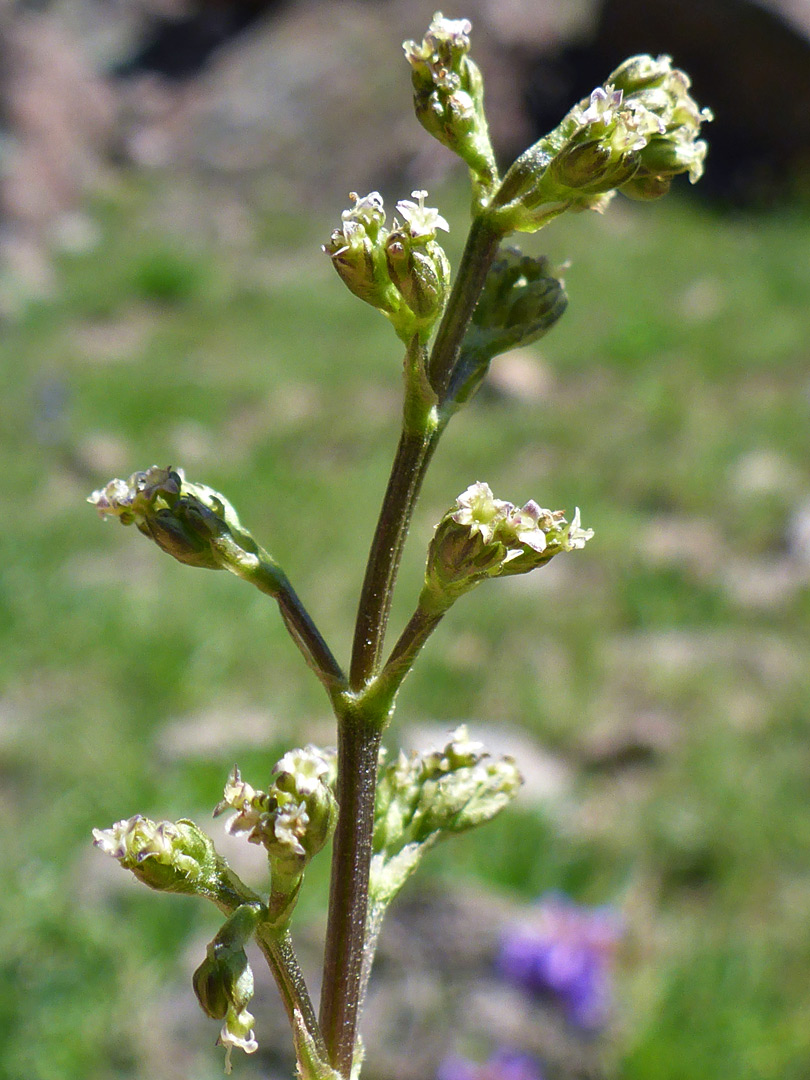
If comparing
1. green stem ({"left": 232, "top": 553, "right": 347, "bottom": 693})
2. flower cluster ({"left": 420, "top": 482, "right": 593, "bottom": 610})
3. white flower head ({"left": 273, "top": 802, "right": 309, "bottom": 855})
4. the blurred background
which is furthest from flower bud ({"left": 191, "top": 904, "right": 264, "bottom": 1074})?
the blurred background

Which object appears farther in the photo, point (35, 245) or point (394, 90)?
point (394, 90)

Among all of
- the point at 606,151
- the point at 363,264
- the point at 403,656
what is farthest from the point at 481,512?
the point at 606,151

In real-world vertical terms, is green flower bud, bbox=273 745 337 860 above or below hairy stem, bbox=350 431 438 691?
below

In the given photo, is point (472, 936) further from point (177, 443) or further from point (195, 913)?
point (177, 443)

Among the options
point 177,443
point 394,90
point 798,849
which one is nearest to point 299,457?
point 177,443

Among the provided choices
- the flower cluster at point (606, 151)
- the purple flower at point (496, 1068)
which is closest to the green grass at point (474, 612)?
the purple flower at point (496, 1068)

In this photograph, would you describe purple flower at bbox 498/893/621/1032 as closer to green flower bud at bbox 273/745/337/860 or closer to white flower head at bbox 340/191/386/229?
green flower bud at bbox 273/745/337/860
